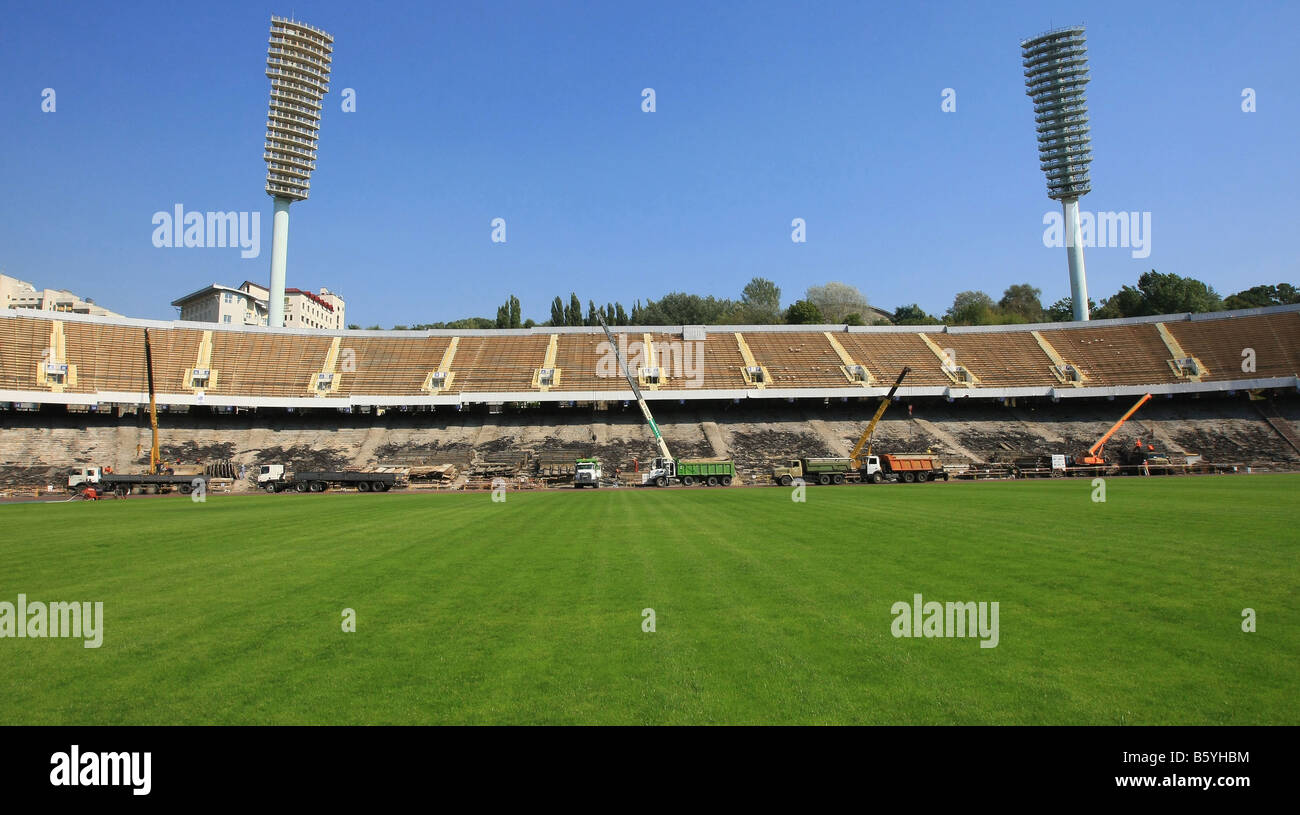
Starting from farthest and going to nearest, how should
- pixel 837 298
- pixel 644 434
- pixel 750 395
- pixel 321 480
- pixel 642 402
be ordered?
1. pixel 837 298
2. pixel 750 395
3. pixel 644 434
4. pixel 642 402
5. pixel 321 480

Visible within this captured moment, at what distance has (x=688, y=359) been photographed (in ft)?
228

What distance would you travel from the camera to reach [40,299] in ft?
363

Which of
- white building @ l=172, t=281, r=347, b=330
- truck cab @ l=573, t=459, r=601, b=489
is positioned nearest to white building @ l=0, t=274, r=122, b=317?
white building @ l=172, t=281, r=347, b=330

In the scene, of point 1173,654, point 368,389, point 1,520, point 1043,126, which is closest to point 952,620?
point 1173,654

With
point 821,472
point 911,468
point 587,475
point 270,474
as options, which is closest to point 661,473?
point 587,475

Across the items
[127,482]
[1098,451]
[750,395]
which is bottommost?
[127,482]

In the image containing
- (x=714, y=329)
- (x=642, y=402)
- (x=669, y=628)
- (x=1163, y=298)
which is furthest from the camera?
(x=1163, y=298)

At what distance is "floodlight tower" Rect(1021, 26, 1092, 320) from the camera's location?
7538cm

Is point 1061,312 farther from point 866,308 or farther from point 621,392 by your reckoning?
point 621,392

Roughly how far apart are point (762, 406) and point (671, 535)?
162 feet

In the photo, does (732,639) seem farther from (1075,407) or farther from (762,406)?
(1075,407)

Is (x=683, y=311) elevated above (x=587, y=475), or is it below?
above

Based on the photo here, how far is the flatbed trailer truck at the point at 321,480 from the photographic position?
45.2 metres

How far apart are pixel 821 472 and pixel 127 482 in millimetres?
46989
